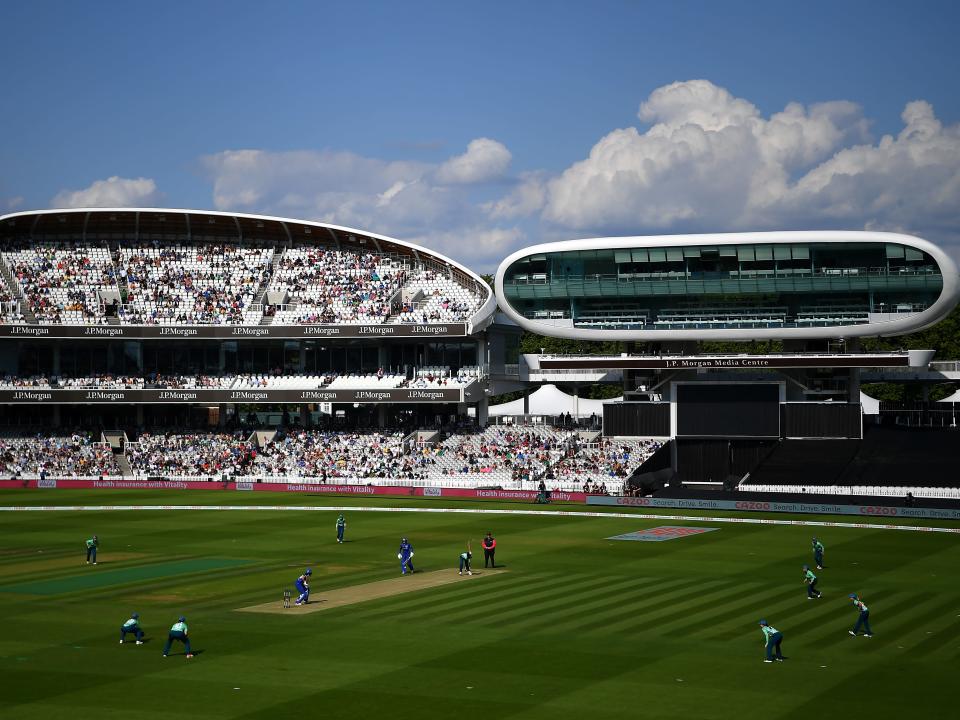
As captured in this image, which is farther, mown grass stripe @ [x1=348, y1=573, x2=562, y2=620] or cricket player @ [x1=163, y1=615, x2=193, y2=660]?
mown grass stripe @ [x1=348, y1=573, x2=562, y2=620]

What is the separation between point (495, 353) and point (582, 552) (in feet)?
142

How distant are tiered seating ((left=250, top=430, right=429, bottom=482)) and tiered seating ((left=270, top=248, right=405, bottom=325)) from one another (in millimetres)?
8137

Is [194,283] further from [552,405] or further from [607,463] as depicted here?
[607,463]

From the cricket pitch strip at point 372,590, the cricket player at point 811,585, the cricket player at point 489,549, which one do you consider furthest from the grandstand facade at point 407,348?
the cricket player at point 811,585

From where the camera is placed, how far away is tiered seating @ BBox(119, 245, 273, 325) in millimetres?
87375

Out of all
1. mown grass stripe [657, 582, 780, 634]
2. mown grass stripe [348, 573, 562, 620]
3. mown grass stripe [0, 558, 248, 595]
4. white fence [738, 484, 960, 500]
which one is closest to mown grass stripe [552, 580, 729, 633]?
mown grass stripe [657, 582, 780, 634]

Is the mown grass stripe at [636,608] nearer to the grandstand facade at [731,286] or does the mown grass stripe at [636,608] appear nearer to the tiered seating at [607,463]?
the tiered seating at [607,463]

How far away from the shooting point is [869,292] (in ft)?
230

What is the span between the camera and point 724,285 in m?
71.7

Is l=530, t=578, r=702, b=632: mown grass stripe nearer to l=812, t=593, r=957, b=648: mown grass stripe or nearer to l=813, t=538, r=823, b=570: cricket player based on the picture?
l=813, t=538, r=823, b=570: cricket player

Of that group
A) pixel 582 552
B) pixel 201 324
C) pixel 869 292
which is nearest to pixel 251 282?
pixel 201 324

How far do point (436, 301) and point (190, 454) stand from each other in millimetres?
20272

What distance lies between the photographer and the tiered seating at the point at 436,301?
85.5 meters

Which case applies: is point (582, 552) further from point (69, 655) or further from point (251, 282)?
point (251, 282)
